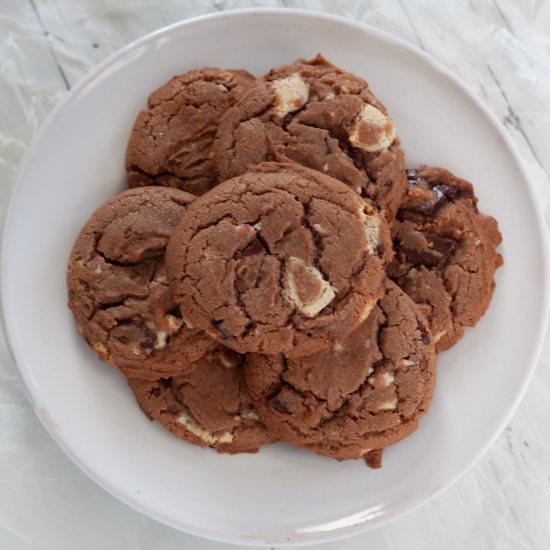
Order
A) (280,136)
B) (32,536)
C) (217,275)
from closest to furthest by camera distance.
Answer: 1. (217,275)
2. (280,136)
3. (32,536)

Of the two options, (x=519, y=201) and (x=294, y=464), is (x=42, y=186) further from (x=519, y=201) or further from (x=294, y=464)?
(x=519, y=201)

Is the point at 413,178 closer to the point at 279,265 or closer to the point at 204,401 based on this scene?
the point at 279,265

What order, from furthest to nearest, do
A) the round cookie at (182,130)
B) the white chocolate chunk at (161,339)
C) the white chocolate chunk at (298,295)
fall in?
the round cookie at (182,130)
the white chocolate chunk at (161,339)
the white chocolate chunk at (298,295)

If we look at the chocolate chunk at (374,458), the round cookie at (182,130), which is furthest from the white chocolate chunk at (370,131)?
the chocolate chunk at (374,458)

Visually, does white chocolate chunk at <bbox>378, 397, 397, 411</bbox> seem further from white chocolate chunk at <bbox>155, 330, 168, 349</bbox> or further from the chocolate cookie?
white chocolate chunk at <bbox>155, 330, 168, 349</bbox>

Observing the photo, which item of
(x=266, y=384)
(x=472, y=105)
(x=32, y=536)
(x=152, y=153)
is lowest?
(x=32, y=536)

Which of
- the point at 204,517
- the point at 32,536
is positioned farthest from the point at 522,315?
the point at 32,536

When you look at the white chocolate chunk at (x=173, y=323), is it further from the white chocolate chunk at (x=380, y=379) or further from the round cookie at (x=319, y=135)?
the white chocolate chunk at (x=380, y=379)
